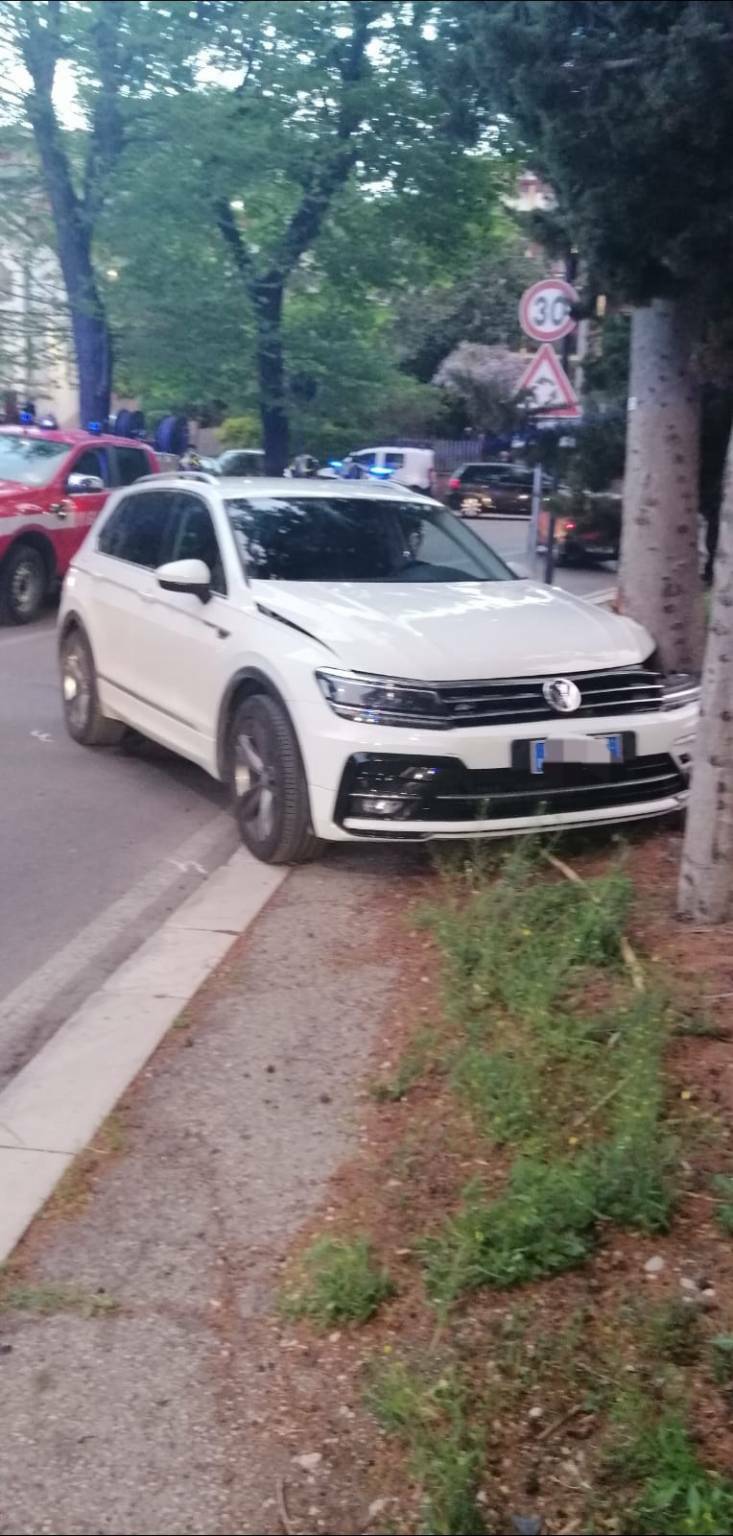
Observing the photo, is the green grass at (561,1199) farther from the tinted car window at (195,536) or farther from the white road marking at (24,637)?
the white road marking at (24,637)

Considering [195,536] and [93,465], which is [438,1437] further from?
[93,465]

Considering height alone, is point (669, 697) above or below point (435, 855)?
above

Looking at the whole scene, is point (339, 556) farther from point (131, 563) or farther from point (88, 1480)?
point (88, 1480)

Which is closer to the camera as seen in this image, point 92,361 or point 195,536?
point 195,536

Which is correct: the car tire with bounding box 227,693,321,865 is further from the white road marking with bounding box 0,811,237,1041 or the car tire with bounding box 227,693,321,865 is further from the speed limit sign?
the speed limit sign

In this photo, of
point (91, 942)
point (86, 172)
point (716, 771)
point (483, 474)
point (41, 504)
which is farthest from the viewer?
point (483, 474)

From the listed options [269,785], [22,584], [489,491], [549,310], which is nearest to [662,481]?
[269,785]

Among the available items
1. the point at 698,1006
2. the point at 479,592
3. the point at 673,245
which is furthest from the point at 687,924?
the point at 673,245

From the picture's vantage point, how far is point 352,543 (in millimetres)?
7414

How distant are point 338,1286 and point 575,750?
315cm

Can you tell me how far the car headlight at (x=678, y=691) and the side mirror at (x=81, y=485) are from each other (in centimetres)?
904

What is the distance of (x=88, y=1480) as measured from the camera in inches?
111

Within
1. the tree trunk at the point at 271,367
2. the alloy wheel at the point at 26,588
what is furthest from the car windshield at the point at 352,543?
the tree trunk at the point at 271,367

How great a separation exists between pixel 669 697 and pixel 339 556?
1766 millimetres
